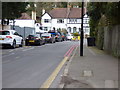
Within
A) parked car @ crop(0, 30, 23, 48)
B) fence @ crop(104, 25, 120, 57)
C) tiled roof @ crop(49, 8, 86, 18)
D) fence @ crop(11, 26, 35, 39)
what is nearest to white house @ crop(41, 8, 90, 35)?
tiled roof @ crop(49, 8, 86, 18)

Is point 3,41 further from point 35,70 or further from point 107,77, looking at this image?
point 107,77

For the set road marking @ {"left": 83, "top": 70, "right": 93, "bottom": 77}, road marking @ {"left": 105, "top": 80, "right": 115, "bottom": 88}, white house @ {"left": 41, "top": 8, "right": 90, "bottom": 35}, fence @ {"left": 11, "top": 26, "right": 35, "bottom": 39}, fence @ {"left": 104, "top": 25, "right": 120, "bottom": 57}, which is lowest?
road marking @ {"left": 105, "top": 80, "right": 115, "bottom": 88}

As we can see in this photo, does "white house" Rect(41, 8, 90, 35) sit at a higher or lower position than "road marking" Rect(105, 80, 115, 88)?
higher

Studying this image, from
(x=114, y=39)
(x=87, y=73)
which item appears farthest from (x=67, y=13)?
(x=87, y=73)

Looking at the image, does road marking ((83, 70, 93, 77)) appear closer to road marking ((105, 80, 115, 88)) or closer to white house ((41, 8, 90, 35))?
road marking ((105, 80, 115, 88))

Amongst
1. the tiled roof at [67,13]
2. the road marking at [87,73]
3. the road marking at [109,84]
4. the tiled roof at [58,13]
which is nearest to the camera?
the road marking at [109,84]

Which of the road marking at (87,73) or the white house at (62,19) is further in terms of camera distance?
the white house at (62,19)

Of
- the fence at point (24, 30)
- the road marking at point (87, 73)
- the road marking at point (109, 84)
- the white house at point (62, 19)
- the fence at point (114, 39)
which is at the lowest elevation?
the road marking at point (109, 84)

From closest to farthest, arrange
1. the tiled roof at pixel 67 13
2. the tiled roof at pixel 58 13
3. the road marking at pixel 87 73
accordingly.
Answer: the road marking at pixel 87 73, the tiled roof at pixel 67 13, the tiled roof at pixel 58 13

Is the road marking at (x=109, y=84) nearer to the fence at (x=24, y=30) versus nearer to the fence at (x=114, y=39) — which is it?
the fence at (x=114, y=39)

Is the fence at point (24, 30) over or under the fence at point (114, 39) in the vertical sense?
over

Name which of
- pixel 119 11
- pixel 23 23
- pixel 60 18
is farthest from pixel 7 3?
pixel 60 18

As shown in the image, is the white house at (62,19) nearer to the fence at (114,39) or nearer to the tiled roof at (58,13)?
the tiled roof at (58,13)

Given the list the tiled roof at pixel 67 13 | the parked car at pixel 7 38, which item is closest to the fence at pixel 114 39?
the parked car at pixel 7 38
